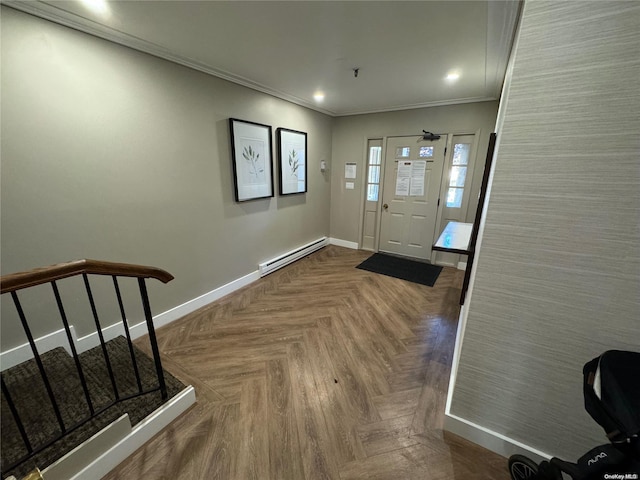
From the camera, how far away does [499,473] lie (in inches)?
52.2

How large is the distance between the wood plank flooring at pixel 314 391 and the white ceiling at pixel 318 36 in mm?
2469

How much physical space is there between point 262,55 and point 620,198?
2507 mm

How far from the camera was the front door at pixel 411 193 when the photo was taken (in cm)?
388

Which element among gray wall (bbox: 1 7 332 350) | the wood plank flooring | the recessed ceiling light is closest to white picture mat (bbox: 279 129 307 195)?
gray wall (bbox: 1 7 332 350)

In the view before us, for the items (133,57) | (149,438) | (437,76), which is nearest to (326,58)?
(437,76)

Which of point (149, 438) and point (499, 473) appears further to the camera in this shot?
point (149, 438)

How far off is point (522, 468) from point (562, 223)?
4.05 ft

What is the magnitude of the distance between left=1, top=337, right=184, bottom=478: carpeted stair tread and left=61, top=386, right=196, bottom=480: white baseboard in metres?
0.06

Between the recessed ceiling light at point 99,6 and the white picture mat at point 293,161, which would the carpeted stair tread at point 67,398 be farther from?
the white picture mat at point 293,161

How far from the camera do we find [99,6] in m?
1.51

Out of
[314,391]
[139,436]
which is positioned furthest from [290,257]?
[139,436]

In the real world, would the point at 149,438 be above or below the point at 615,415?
below

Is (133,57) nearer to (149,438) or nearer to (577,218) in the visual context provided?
(149,438)

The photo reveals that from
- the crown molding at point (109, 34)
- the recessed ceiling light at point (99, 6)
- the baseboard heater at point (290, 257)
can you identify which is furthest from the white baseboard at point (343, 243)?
the recessed ceiling light at point (99, 6)
